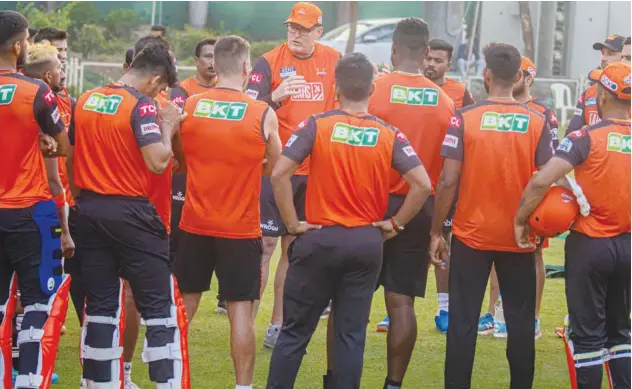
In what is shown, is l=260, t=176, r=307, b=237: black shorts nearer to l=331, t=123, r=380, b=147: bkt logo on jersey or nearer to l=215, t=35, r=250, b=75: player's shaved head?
l=215, t=35, r=250, b=75: player's shaved head

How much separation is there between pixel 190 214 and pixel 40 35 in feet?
9.11

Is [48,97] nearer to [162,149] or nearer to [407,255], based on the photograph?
[162,149]

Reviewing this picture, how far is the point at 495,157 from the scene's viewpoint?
21.8ft

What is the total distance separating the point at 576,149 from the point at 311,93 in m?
2.82

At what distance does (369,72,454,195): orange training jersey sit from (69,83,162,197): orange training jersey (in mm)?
1609

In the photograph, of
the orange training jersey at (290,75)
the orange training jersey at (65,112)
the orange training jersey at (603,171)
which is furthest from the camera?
Result: the orange training jersey at (290,75)

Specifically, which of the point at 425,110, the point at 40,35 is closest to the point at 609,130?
the point at 425,110

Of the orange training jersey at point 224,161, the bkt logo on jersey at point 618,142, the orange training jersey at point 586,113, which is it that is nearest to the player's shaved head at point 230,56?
the orange training jersey at point 224,161

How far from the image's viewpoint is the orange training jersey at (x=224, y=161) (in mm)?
6641

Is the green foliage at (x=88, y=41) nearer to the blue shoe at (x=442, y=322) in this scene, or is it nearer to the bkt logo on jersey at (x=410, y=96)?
the blue shoe at (x=442, y=322)

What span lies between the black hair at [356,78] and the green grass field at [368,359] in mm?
2189

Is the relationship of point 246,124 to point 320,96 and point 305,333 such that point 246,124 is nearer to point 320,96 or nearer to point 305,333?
point 305,333

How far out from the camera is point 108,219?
6301mm

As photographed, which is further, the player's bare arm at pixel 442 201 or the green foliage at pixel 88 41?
the green foliage at pixel 88 41
